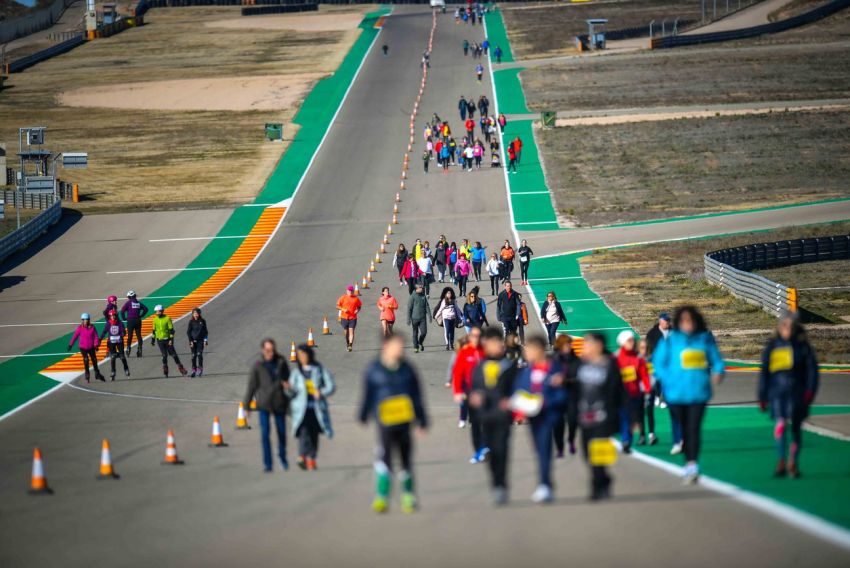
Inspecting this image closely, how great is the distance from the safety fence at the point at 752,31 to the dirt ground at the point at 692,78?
1846mm

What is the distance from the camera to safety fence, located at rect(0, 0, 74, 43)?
122750 millimetres

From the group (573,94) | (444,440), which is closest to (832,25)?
(573,94)

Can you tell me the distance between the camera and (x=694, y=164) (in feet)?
209

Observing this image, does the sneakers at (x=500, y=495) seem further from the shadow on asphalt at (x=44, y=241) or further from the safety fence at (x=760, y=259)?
the shadow on asphalt at (x=44, y=241)

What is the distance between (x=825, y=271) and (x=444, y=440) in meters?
27.6

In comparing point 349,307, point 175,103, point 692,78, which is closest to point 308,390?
point 349,307

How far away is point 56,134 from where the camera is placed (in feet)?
259

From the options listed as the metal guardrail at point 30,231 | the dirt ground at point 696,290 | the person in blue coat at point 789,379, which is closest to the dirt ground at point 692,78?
the dirt ground at point 696,290

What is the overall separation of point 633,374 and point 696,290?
2347 cm

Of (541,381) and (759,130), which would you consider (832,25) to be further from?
(541,381)

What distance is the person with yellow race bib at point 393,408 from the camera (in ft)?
38.9

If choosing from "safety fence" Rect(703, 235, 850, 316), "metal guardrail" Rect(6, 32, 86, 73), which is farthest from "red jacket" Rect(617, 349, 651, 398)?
"metal guardrail" Rect(6, 32, 86, 73)

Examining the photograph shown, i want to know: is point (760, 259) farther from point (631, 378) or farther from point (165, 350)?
point (631, 378)

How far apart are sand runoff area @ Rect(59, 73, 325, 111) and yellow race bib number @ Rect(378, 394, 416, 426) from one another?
237 ft
